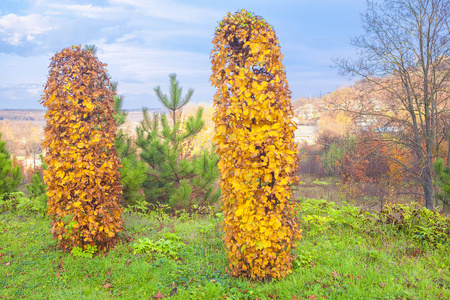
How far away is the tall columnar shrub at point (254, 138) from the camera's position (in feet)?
12.1

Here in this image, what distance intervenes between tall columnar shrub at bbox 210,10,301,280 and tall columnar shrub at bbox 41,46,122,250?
87.3 inches

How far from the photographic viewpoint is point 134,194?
7734 mm

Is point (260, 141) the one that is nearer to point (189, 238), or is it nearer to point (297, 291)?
point (297, 291)

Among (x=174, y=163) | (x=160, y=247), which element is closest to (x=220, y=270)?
(x=160, y=247)

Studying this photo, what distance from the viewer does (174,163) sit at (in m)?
8.31

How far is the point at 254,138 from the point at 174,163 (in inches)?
194

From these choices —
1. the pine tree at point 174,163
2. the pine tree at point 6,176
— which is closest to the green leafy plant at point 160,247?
the pine tree at point 174,163

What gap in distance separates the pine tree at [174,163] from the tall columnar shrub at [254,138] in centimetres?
423

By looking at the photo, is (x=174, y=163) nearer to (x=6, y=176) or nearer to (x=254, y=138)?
(x=254, y=138)

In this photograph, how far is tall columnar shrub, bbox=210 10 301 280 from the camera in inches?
146

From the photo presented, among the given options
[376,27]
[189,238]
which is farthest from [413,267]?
[376,27]

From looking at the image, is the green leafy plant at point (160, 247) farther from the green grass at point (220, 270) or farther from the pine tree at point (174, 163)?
the pine tree at point (174, 163)

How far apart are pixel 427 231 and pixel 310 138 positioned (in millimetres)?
23771

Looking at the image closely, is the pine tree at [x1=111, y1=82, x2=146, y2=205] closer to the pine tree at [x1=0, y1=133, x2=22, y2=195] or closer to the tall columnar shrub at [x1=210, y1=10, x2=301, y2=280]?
the tall columnar shrub at [x1=210, y1=10, x2=301, y2=280]
